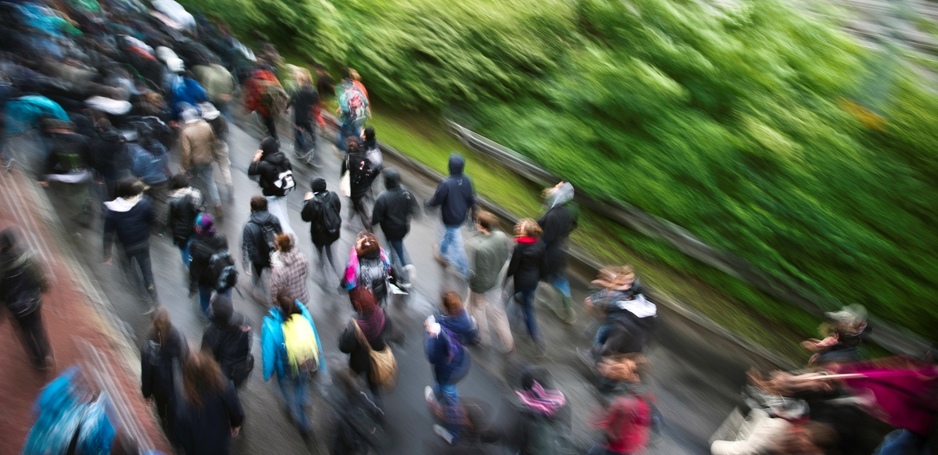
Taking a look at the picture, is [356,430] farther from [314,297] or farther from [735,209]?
[735,209]

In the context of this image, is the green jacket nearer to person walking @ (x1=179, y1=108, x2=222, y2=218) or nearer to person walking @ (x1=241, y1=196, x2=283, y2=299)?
person walking @ (x1=241, y1=196, x2=283, y2=299)

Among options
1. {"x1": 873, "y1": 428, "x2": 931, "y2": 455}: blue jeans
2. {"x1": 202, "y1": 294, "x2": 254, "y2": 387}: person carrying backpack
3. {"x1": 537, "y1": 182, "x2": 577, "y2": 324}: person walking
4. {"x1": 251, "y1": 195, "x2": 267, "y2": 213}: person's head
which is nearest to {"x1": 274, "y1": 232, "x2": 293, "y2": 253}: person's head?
{"x1": 251, "y1": 195, "x2": 267, "y2": 213}: person's head

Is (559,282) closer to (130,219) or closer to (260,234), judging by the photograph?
(260,234)

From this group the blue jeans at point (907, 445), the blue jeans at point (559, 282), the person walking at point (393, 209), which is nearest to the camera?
the blue jeans at point (907, 445)

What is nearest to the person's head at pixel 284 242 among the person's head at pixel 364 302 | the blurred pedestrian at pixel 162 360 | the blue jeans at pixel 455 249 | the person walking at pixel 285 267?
the person walking at pixel 285 267

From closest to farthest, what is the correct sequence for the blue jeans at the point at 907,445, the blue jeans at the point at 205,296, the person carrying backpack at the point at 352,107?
the blue jeans at the point at 907,445, the blue jeans at the point at 205,296, the person carrying backpack at the point at 352,107

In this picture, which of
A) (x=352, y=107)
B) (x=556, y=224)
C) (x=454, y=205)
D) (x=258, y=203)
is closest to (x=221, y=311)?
(x=258, y=203)

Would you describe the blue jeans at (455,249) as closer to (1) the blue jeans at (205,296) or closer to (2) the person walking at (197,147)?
(1) the blue jeans at (205,296)

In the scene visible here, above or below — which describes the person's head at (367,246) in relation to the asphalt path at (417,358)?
above

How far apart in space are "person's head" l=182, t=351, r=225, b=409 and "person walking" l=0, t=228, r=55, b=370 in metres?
2.34

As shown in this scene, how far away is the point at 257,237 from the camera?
7254mm

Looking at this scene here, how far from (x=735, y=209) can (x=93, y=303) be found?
8.56 m

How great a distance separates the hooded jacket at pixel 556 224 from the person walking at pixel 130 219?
4578 mm

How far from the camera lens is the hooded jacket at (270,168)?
8234mm
